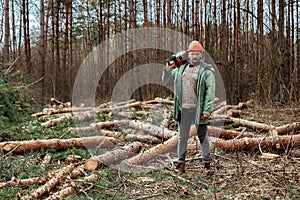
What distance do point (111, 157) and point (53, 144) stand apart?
4.41 ft

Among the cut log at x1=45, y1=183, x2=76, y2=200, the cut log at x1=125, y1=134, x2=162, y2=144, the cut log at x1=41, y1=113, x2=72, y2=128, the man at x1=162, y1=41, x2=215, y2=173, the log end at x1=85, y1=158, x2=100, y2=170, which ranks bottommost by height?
the cut log at x1=45, y1=183, x2=76, y2=200

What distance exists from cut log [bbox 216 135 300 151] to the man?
125 centimetres

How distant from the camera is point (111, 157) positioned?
18.7 ft

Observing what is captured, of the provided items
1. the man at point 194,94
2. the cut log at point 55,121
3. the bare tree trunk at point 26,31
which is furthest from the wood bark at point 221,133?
the bare tree trunk at point 26,31

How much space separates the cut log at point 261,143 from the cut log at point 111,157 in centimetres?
158

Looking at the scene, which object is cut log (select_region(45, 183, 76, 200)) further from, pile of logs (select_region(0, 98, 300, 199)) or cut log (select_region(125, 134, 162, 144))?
cut log (select_region(125, 134, 162, 144))

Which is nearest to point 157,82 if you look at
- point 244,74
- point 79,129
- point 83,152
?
point 244,74

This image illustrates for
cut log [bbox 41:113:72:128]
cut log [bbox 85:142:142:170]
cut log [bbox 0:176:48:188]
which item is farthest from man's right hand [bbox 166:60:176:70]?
cut log [bbox 41:113:72:128]

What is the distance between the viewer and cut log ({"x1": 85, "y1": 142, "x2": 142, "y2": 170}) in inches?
211

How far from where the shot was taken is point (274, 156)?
5.88m

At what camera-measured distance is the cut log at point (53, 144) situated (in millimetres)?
6013

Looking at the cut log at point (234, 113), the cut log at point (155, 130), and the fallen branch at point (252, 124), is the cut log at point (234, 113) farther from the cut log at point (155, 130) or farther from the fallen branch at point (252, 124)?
the cut log at point (155, 130)

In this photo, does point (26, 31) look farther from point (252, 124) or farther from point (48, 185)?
point (48, 185)

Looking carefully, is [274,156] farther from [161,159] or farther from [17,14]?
[17,14]
